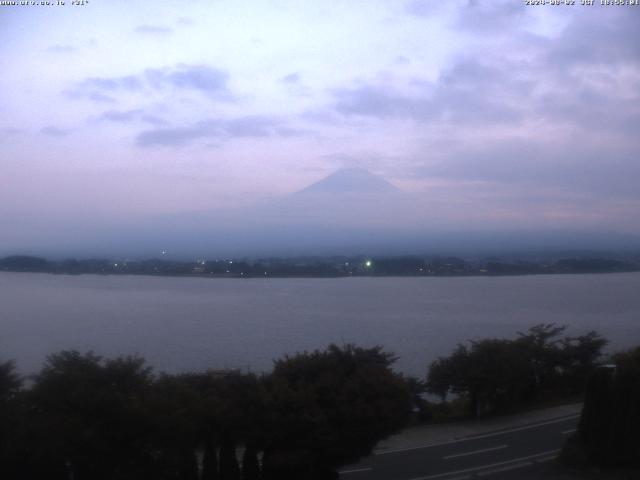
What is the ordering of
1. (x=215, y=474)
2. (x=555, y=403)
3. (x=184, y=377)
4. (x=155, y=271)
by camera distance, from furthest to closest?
(x=155, y=271) < (x=555, y=403) < (x=184, y=377) < (x=215, y=474)

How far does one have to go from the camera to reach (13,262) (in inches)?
953

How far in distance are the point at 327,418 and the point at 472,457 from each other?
3.52 m

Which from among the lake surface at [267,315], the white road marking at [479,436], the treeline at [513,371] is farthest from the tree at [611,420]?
the lake surface at [267,315]

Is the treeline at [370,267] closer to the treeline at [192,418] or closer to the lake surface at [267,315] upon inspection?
the lake surface at [267,315]

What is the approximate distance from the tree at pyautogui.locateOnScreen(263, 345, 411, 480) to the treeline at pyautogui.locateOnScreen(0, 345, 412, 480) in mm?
14

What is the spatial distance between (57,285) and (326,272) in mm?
15509

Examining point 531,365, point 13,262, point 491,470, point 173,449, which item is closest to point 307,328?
point 531,365

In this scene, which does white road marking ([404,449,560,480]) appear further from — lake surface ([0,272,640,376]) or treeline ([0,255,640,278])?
treeline ([0,255,640,278])

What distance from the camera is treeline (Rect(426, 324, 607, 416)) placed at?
13.6 m

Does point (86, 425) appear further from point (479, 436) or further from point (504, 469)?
point (479, 436)

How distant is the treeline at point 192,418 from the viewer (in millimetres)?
7062

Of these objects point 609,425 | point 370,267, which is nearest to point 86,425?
point 609,425

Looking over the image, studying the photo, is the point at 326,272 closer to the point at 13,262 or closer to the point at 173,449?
the point at 13,262

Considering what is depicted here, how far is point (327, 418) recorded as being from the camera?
25.8ft
